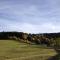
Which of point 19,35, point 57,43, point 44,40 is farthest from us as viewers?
point 19,35

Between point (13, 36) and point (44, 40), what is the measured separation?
8204 millimetres

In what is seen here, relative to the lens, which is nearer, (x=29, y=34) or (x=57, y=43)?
(x=57, y=43)

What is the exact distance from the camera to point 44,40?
4566cm

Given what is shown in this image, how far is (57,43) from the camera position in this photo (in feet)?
131

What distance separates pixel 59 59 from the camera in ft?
71.7

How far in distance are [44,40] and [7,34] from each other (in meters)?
9.71

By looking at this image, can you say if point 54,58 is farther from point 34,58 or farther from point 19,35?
point 19,35

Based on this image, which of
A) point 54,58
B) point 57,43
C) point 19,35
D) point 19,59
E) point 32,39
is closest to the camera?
point 19,59

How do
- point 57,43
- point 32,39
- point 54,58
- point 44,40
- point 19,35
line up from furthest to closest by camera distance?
point 19,35 → point 32,39 → point 44,40 → point 57,43 → point 54,58

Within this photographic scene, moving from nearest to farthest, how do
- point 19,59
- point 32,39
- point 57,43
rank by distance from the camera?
1. point 19,59
2. point 57,43
3. point 32,39

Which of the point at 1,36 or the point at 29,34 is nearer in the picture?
the point at 1,36

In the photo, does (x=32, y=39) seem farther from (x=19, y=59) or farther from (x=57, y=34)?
(x=19, y=59)

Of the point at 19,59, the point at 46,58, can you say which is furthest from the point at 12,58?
the point at 46,58

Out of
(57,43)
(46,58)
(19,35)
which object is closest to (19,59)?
(46,58)
